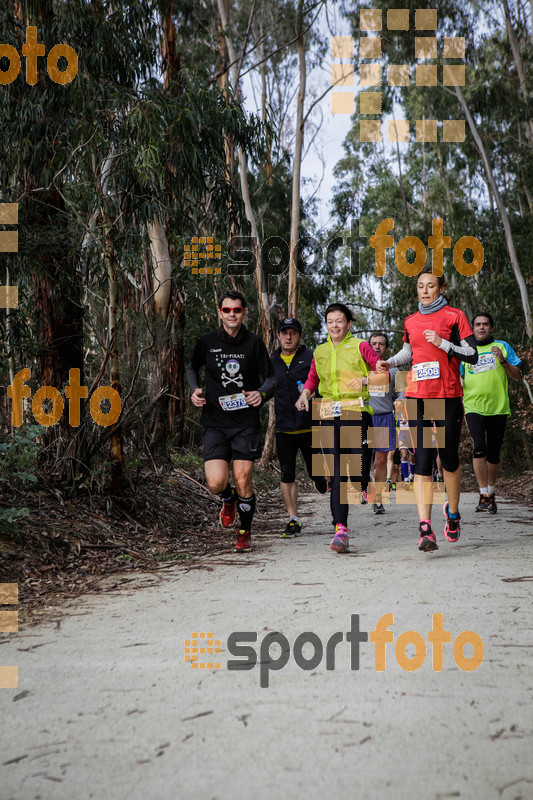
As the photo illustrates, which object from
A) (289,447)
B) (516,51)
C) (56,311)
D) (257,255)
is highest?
(516,51)

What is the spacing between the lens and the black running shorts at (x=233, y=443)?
654 centimetres

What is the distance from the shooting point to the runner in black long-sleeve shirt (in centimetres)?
654

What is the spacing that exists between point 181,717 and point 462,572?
2767 millimetres

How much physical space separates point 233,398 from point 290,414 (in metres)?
1.14

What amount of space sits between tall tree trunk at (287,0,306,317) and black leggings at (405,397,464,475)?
409 inches

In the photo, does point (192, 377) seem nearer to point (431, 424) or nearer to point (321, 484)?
point (431, 424)

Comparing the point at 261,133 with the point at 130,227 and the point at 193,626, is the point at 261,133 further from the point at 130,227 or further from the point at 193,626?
the point at 193,626

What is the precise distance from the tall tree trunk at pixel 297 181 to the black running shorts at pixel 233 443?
9945 millimetres

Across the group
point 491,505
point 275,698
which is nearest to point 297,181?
point 491,505

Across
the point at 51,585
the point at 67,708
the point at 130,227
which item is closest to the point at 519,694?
the point at 67,708

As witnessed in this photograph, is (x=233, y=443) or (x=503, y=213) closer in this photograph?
→ (x=233, y=443)

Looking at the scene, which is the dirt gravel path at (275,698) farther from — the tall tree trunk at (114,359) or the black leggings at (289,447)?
the black leggings at (289,447)

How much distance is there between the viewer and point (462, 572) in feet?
16.5

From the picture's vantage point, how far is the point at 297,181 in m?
17.1
